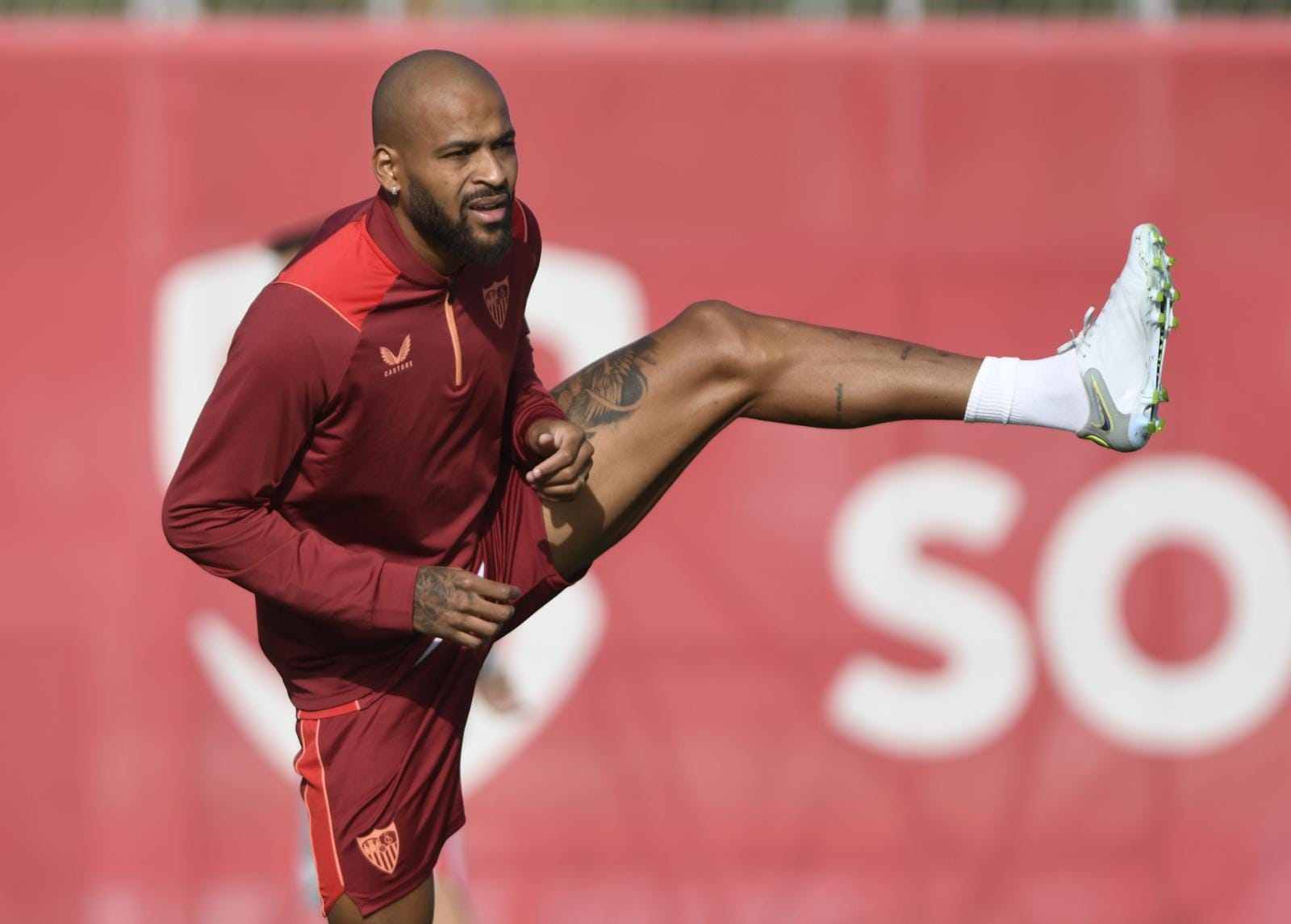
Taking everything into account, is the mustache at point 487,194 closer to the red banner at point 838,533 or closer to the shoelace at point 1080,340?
the shoelace at point 1080,340

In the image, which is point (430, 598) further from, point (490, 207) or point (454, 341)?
point (490, 207)

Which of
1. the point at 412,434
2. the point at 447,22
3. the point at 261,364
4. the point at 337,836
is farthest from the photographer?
the point at 447,22

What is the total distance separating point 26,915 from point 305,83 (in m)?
2.77

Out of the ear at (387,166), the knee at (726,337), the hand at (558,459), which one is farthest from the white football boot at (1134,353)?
the ear at (387,166)

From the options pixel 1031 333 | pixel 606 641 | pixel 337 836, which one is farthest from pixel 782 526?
pixel 337 836

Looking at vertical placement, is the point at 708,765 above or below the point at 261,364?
below

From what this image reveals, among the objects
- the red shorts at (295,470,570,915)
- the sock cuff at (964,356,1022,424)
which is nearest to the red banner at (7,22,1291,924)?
the red shorts at (295,470,570,915)

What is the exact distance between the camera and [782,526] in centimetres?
543

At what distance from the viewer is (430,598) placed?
9.69 feet

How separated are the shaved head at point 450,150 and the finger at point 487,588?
21.9 inches

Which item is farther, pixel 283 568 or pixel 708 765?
pixel 708 765

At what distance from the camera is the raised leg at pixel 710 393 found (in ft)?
10.6

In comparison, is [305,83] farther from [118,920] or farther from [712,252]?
[118,920]

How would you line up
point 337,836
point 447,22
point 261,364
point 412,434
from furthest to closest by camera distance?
1. point 447,22
2. point 337,836
3. point 412,434
4. point 261,364
